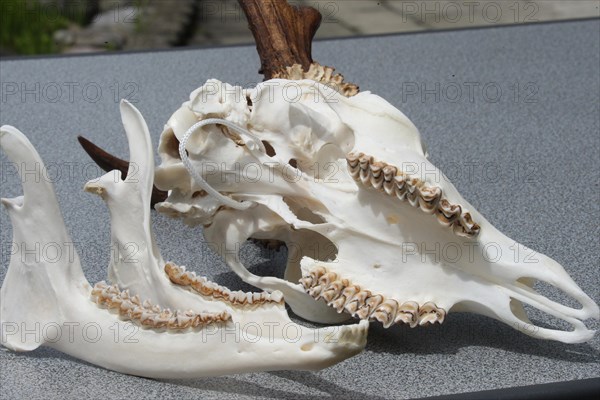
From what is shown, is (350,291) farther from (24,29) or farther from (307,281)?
(24,29)

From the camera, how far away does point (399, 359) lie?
100 centimetres

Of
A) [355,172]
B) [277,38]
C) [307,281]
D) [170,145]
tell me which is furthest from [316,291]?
[277,38]

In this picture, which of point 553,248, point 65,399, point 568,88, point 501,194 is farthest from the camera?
point 568,88

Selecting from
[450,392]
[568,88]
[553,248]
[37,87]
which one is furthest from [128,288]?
[568,88]

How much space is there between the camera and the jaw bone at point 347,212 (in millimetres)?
947

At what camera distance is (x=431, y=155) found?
155cm

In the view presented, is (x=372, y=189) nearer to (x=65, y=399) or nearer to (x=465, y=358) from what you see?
(x=465, y=358)

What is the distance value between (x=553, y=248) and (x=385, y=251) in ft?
1.18

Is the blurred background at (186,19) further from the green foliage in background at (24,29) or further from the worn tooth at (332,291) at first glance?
the worn tooth at (332,291)

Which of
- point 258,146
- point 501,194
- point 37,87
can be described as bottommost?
point 37,87

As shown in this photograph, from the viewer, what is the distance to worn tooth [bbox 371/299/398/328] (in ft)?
3.05

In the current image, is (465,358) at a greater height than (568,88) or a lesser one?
lesser

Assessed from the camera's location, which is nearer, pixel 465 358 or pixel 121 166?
pixel 465 358

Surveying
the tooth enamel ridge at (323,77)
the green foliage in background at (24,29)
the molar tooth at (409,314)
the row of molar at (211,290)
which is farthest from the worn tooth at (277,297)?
the green foliage in background at (24,29)
